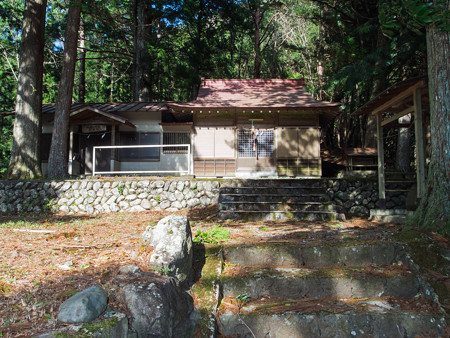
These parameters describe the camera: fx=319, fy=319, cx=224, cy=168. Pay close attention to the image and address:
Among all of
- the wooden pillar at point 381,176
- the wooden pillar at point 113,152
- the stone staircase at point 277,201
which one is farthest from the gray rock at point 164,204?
the wooden pillar at point 381,176

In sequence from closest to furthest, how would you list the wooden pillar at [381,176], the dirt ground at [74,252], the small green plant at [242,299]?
the dirt ground at [74,252] < the small green plant at [242,299] < the wooden pillar at [381,176]

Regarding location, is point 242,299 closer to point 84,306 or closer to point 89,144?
point 84,306

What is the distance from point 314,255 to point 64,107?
946cm

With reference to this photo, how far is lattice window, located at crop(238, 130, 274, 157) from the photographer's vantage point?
12477 millimetres

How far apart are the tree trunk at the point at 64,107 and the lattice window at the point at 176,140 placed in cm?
432

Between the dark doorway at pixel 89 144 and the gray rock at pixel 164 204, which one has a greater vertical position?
the dark doorway at pixel 89 144

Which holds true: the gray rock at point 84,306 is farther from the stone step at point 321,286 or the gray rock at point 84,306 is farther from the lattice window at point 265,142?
the lattice window at point 265,142

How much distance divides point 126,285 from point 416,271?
3.47 metres

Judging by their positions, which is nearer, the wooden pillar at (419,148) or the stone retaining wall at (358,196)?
the wooden pillar at (419,148)

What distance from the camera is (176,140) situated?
545 inches

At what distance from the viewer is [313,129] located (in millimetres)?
12320

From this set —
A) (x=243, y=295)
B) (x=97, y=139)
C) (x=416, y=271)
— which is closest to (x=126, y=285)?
(x=243, y=295)

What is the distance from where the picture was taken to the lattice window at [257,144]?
40.9 feet

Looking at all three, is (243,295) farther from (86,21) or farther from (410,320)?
(86,21)
